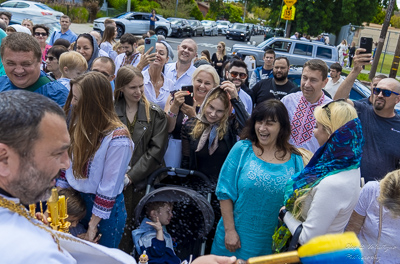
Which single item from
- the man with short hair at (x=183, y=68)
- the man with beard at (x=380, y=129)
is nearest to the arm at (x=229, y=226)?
the man with beard at (x=380, y=129)

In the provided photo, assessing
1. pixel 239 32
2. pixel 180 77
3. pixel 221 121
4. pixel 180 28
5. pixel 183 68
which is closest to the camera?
pixel 221 121

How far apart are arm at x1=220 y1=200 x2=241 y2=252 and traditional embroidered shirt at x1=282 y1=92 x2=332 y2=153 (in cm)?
156

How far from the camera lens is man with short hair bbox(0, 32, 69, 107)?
3320 millimetres

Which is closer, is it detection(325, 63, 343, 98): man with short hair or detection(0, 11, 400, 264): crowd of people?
detection(0, 11, 400, 264): crowd of people

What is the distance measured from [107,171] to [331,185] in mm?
1535

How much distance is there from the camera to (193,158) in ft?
12.9

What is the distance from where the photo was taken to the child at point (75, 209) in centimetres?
295

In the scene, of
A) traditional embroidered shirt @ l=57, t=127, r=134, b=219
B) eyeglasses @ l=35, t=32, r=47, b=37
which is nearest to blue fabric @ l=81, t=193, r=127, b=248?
traditional embroidered shirt @ l=57, t=127, r=134, b=219

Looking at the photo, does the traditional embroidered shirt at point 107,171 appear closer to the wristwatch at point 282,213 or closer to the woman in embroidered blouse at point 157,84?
the wristwatch at point 282,213

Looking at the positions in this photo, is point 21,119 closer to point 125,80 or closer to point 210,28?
point 125,80

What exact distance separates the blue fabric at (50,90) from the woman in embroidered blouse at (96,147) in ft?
1.97

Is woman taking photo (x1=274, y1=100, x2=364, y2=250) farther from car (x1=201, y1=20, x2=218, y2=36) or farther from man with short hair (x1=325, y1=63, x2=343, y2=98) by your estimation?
car (x1=201, y1=20, x2=218, y2=36)

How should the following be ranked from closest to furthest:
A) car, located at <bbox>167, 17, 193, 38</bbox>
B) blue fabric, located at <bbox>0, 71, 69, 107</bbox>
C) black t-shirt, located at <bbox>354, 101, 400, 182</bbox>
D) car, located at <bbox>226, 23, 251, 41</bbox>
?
blue fabric, located at <bbox>0, 71, 69, 107</bbox> → black t-shirt, located at <bbox>354, 101, 400, 182</bbox> → car, located at <bbox>167, 17, 193, 38</bbox> → car, located at <bbox>226, 23, 251, 41</bbox>

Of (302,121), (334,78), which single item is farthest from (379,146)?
(334,78)
